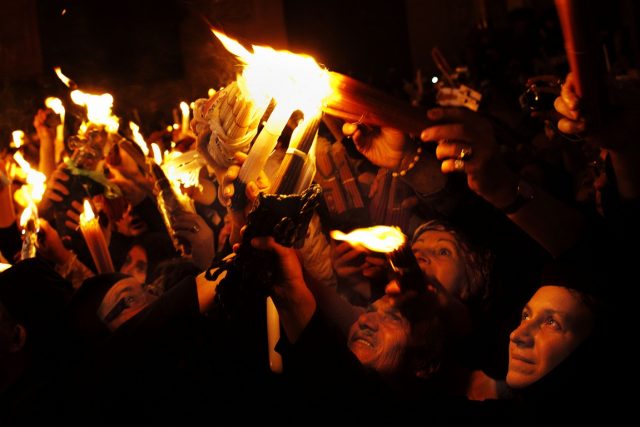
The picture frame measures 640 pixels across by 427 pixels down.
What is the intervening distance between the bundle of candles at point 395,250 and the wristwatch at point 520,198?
0.39 m


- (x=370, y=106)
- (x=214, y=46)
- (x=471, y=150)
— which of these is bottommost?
(x=214, y=46)

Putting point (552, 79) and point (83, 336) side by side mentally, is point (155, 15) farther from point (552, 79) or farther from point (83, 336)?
point (552, 79)

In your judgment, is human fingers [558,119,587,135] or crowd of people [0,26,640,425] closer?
human fingers [558,119,587,135]

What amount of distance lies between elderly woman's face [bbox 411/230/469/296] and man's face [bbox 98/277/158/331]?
132 cm

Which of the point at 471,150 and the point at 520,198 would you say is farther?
the point at 520,198

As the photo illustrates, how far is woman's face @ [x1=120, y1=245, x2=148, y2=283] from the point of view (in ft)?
13.5

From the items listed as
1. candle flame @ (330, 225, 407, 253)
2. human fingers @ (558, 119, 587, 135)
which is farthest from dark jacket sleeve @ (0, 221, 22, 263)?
human fingers @ (558, 119, 587, 135)

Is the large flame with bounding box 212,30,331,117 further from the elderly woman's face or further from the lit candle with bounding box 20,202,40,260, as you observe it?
the lit candle with bounding box 20,202,40,260

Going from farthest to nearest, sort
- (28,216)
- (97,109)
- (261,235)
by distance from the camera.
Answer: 1. (97,109)
2. (28,216)
3. (261,235)

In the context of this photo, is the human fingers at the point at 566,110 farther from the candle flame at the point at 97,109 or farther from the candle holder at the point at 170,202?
the candle flame at the point at 97,109

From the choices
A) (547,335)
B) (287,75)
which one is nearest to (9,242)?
(287,75)

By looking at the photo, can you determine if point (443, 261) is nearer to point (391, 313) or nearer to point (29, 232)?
point (391, 313)

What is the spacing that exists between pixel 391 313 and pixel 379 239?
570 millimetres

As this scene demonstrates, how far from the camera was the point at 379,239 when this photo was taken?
6.90 feet
